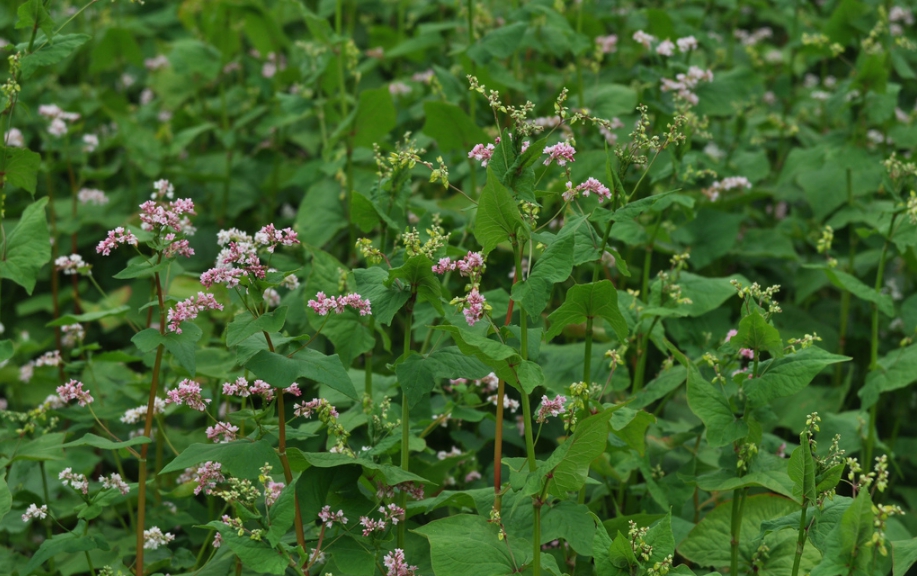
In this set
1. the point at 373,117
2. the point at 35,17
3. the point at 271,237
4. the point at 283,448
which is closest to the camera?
the point at 271,237

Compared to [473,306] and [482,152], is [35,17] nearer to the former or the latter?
[482,152]

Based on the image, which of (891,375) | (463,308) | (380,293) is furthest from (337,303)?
(891,375)

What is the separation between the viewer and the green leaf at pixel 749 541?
2650 mm

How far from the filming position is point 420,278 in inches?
91.9

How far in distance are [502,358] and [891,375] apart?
1.92 metres

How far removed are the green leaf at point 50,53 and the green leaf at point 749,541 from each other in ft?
7.79

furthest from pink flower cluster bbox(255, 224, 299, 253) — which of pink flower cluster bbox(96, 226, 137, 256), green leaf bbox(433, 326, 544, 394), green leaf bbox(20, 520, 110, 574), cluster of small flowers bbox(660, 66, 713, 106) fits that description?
cluster of small flowers bbox(660, 66, 713, 106)

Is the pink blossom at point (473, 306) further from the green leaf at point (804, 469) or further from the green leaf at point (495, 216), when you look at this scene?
the green leaf at point (804, 469)

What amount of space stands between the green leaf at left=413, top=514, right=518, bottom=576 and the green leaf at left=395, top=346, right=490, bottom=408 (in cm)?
34

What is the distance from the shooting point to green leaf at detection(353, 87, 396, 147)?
3893 mm

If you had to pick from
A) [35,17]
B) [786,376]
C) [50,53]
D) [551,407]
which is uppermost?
[35,17]

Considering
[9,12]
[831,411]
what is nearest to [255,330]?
[831,411]

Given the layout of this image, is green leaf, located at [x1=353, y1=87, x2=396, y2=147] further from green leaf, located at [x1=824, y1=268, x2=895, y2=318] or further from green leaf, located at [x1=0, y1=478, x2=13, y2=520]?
green leaf, located at [x1=0, y1=478, x2=13, y2=520]

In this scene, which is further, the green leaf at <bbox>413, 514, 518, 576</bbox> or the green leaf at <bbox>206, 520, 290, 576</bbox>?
the green leaf at <bbox>413, 514, 518, 576</bbox>
